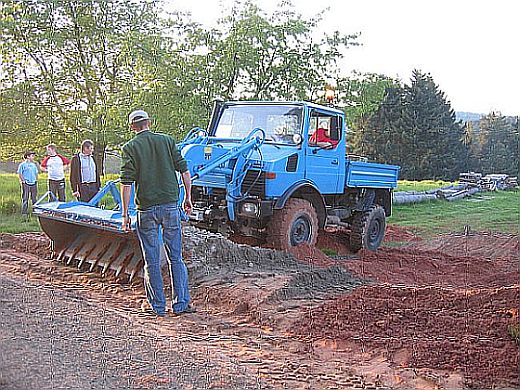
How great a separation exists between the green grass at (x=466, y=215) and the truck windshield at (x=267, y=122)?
464 centimetres

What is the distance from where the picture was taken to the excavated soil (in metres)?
3.43

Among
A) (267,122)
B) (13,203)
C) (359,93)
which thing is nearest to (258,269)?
(267,122)

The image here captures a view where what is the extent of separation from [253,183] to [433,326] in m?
3.44

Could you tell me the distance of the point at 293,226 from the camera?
24.1 ft

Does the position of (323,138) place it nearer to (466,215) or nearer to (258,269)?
(258,269)

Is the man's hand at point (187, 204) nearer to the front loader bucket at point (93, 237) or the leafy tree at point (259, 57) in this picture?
the front loader bucket at point (93, 237)

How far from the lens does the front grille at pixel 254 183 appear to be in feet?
23.4

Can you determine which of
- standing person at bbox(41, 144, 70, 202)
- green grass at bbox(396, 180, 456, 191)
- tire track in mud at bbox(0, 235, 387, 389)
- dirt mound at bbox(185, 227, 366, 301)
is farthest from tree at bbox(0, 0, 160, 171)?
green grass at bbox(396, 180, 456, 191)

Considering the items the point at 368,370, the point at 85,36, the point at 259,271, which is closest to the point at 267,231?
the point at 259,271

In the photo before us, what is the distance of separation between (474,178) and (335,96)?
5096 mm

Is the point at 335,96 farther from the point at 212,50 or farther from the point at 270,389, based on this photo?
the point at 270,389

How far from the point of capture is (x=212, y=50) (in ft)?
33.4

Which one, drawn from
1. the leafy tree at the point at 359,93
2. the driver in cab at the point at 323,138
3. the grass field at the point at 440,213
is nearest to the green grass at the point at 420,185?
the grass field at the point at 440,213

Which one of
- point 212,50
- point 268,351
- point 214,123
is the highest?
point 212,50
